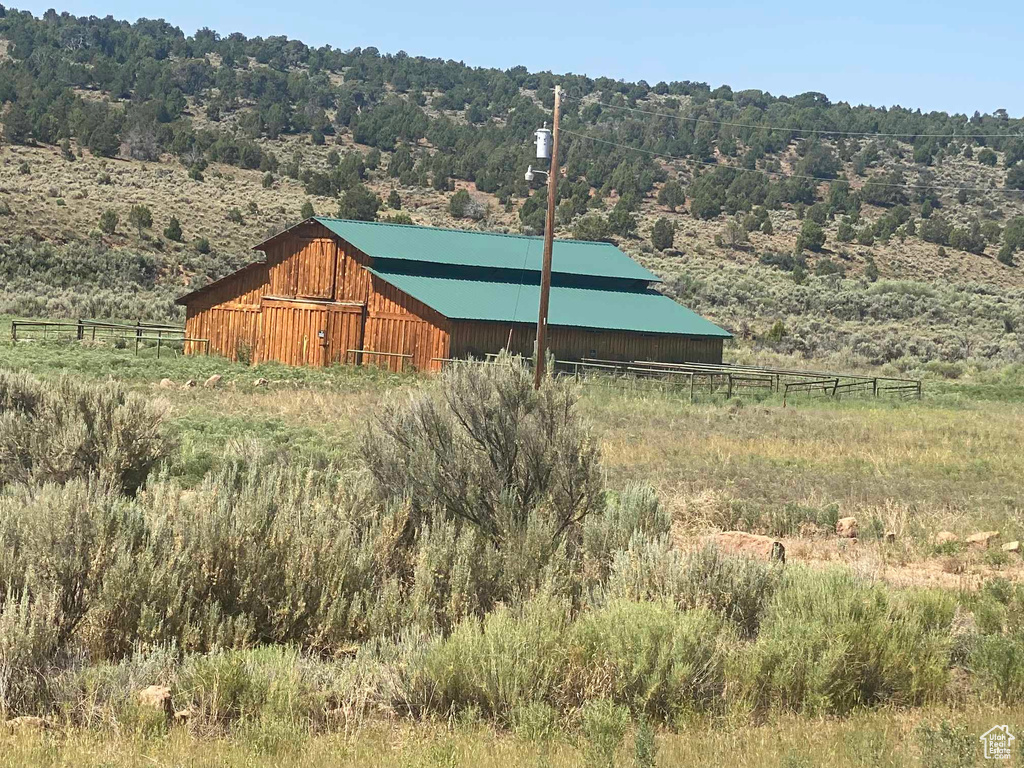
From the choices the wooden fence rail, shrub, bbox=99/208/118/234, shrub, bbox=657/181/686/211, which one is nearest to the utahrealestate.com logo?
the wooden fence rail

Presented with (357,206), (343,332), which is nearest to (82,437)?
(343,332)

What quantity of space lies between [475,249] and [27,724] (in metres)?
38.0

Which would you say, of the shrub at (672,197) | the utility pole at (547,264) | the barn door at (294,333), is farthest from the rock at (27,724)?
the shrub at (672,197)

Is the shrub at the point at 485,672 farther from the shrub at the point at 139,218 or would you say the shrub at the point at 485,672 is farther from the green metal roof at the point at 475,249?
→ the shrub at the point at 139,218

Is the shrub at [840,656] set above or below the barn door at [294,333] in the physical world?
above

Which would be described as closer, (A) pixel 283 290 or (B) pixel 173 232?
(A) pixel 283 290

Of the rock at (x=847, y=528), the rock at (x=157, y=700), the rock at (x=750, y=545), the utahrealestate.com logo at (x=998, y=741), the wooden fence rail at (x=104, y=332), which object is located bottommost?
the wooden fence rail at (x=104, y=332)

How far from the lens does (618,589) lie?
8.94m

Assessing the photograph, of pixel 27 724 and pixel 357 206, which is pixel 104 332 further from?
pixel 27 724

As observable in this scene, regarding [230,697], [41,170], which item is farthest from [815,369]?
[41,170]

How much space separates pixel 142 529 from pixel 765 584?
4705mm

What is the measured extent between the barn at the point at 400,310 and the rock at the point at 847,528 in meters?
23.6

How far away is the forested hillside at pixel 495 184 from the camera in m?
62.4

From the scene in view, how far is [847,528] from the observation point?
46.5 feet
